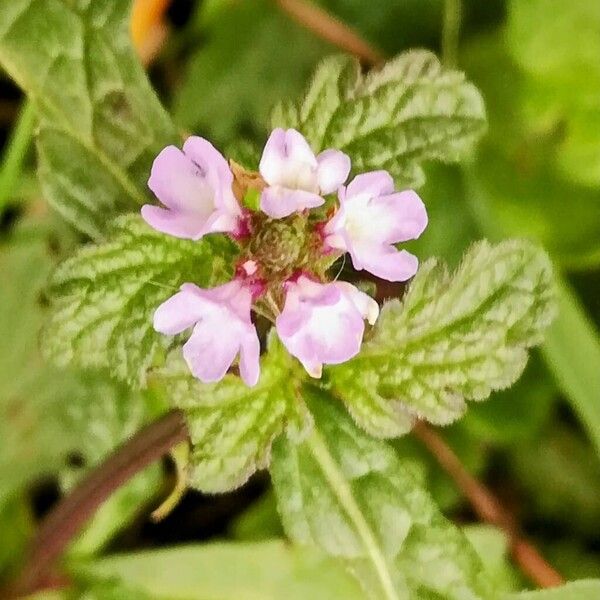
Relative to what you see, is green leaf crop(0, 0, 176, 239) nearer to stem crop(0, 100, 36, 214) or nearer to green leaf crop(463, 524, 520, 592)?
stem crop(0, 100, 36, 214)

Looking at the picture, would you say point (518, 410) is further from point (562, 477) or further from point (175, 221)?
point (175, 221)

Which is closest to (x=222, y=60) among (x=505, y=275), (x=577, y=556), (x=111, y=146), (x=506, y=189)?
(x=506, y=189)

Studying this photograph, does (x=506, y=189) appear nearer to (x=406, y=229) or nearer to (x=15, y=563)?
(x=406, y=229)

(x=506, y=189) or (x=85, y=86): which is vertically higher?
(x=85, y=86)

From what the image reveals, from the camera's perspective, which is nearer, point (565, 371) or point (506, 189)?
point (565, 371)

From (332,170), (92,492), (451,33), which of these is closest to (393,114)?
(332,170)

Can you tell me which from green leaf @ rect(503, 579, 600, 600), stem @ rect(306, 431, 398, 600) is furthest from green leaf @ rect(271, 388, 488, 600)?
green leaf @ rect(503, 579, 600, 600)

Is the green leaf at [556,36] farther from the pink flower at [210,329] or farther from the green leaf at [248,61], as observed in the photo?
the pink flower at [210,329]
